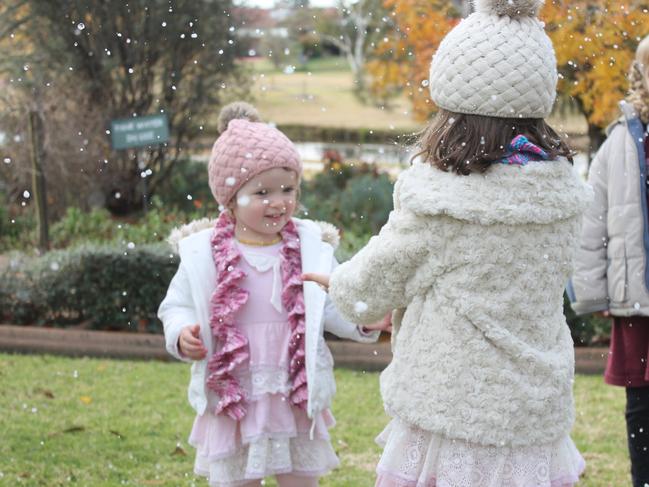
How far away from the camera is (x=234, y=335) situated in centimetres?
334

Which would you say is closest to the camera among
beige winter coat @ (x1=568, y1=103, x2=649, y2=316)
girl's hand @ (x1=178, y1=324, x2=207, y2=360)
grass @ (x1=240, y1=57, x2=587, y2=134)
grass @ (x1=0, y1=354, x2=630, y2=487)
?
girl's hand @ (x1=178, y1=324, x2=207, y2=360)

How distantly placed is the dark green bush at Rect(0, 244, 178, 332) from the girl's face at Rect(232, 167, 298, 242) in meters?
3.62

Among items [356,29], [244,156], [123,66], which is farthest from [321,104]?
[244,156]

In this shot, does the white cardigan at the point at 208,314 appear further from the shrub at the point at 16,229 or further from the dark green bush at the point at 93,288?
the shrub at the point at 16,229

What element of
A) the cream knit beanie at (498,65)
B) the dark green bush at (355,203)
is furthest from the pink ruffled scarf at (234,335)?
the dark green bush at (355,203)

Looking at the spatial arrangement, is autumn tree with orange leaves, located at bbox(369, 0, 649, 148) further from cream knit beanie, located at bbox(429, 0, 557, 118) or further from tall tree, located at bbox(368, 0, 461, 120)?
cream knit beanie, located at bbox(429, 0, 557, 118)

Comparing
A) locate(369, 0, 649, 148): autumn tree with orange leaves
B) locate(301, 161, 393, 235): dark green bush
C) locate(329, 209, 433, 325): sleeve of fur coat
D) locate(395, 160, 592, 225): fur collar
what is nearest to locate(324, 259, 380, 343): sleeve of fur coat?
locate(329, 209, 433, 325): sleeve of fur coat

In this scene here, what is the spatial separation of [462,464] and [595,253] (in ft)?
5.02

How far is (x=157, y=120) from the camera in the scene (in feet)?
29.2

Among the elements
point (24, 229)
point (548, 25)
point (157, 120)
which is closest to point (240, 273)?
point (548, 25)

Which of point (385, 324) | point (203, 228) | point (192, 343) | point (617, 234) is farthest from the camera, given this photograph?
point (617, 234)

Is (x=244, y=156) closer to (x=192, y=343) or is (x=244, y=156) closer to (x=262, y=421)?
(x=192, y=343)

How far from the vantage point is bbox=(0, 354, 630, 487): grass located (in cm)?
461

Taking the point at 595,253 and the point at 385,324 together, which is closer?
the point at 385,324
